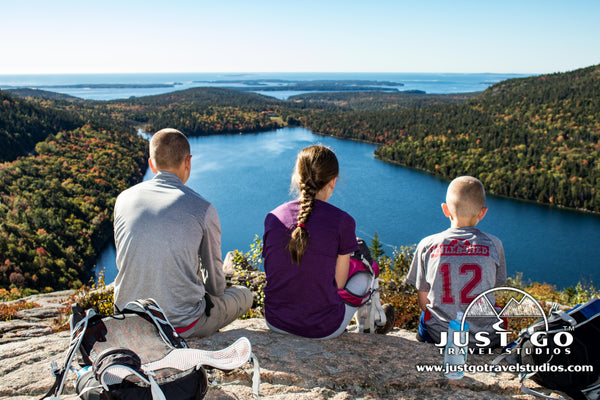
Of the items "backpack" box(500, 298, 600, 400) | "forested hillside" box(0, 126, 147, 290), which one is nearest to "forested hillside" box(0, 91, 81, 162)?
"forested hillside" box(0, 126, 147, 290)

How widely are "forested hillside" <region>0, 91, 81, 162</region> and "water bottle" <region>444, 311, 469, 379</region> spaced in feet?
192

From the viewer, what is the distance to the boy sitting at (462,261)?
2477mm

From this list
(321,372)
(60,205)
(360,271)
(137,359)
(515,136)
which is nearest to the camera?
(137,359)

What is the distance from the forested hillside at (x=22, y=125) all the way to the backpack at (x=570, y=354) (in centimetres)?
5912

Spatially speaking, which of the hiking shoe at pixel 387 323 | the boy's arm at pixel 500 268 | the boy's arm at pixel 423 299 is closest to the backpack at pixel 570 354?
the boy's arm at pixel 500 268

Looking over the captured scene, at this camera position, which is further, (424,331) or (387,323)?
(387,323)

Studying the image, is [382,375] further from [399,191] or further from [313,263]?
[399,191]

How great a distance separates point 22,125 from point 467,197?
68.5 meters

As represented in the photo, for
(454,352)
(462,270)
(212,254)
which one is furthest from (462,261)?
(212,254)

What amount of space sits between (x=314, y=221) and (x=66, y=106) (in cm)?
10926

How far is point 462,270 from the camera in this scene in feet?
8.20

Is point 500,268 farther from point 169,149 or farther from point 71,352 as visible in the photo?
point 71,352

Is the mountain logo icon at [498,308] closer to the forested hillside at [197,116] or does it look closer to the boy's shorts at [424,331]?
the boy's shorts at [424,331]

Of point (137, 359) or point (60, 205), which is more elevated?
point (137, 359)
